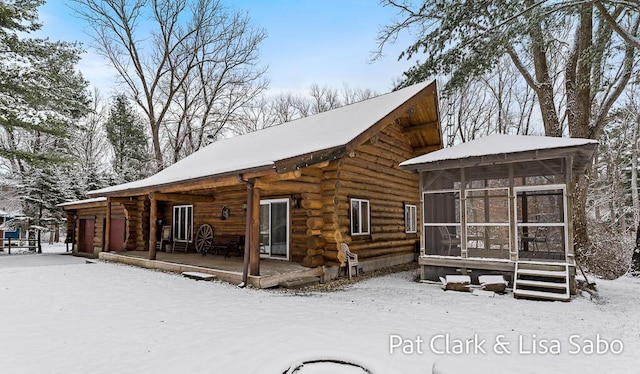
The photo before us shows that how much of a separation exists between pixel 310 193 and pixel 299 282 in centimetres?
211

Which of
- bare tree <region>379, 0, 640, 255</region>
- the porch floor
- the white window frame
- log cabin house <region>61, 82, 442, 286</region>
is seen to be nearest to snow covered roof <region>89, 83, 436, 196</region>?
log cabin house <region>61, 82, 442, 286</region>

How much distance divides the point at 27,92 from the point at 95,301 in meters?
12.2

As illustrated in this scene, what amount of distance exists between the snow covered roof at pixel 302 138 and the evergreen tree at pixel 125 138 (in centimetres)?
1314

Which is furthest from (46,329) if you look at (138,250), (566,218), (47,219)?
(47,219)

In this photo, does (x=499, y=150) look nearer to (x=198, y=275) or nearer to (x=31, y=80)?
(x=198, y=275)

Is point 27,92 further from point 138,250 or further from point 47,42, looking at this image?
point 138,250

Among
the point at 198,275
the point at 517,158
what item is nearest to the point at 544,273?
the point at 517,158

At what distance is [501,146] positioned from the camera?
7.73 meters

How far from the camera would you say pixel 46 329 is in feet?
16.1

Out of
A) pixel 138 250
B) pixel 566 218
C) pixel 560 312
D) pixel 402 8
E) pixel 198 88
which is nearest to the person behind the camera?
pixel 560 312

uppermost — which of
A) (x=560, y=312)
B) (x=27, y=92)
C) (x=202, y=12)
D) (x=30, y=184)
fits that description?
(x=202, y=12)

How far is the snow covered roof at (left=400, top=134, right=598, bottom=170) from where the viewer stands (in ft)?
22.5

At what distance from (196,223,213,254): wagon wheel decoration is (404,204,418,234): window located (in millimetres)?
6669

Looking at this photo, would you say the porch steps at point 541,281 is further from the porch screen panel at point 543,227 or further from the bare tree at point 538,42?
the bare tree at point 538,42
